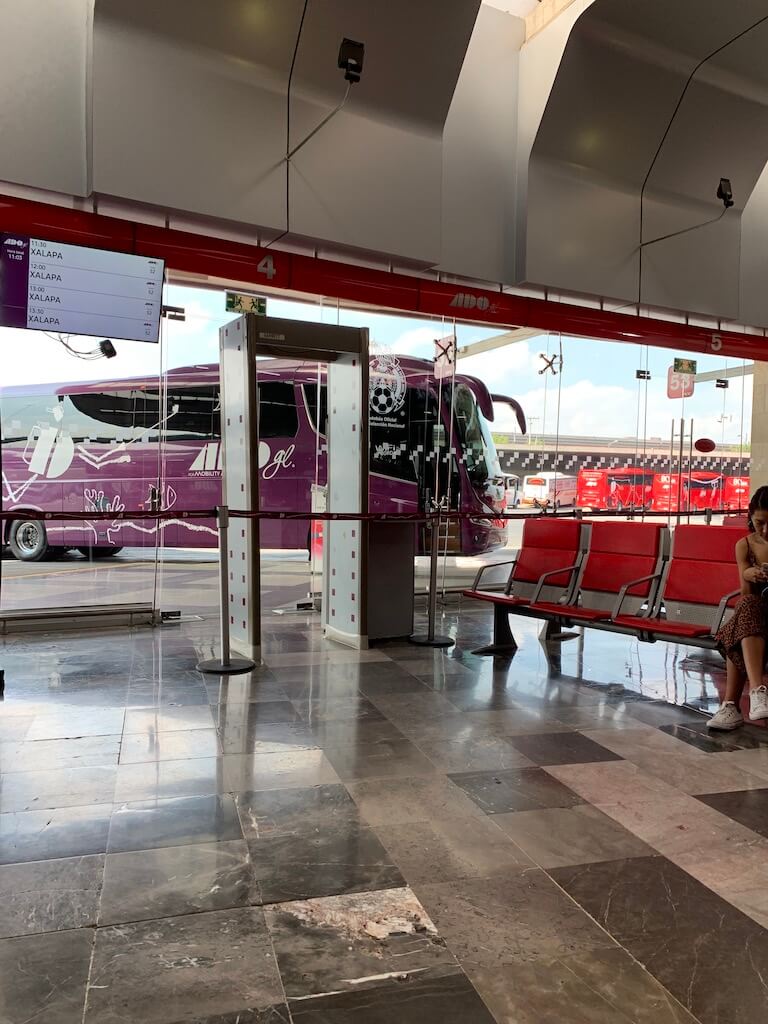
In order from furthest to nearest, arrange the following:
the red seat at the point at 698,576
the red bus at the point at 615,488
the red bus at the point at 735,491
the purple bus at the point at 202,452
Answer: the red bus at the point at 735,491 → the red bus at the point at 615,488 → the purple bus at the point at 202,452 → the red seat at the point at 698,576

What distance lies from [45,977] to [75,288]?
4911 mm

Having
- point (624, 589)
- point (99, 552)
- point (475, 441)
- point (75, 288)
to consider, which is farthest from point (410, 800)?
point (475, 441)

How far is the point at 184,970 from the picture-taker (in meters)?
2.00

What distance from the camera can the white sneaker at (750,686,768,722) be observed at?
398 centimetres

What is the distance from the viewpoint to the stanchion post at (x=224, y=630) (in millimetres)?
5293

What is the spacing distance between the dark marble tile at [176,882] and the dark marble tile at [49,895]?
0.15 feet

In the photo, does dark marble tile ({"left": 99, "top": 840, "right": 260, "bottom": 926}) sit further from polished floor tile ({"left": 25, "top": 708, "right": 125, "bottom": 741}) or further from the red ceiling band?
the red ceiling band

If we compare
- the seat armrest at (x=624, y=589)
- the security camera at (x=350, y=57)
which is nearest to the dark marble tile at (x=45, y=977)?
the seat armrest at (x=624, y=589)

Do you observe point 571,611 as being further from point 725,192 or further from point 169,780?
point 725,192

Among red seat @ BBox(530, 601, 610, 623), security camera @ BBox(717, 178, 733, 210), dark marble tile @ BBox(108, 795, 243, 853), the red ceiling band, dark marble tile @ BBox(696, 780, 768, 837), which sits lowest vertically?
dark marble tile @ BBox(696, 780, 768, 837)

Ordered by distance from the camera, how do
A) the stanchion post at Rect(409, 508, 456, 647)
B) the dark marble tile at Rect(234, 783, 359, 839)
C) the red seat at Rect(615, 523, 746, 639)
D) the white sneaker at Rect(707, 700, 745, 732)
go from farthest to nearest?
the stanchion post at Rect(409, 508, 456, 647) < the red seat at Rect(615, 523, 746, 639) < the white sneaker at Rect(707, 700, 745, 732) < the dark marble tile at Rect(234, 783, 359, 839)

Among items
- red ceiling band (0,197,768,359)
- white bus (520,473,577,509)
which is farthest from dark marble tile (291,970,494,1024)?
white bus (520,473,577,509)

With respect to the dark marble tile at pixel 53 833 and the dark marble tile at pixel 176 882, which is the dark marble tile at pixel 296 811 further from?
the dark marble tile at pixel 53 833

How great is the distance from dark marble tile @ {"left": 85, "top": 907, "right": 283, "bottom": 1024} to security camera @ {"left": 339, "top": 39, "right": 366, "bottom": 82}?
16.9 ft
